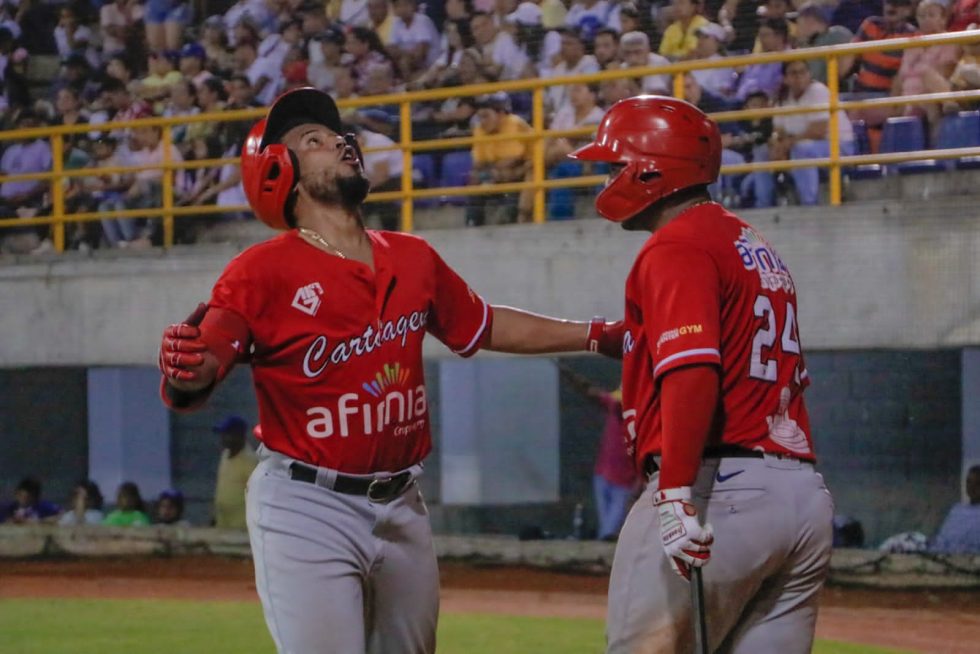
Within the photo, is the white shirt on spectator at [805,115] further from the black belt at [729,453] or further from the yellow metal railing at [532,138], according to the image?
the black belt at [729,453]

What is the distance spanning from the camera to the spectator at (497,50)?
39.5ft

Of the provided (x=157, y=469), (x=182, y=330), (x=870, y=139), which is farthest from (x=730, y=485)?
(x=157, y=469)

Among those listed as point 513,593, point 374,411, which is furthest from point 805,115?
point 374,411

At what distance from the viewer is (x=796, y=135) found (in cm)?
980

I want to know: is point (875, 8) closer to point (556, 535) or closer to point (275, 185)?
point (556, 535)

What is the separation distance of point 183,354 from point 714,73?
24.6ft

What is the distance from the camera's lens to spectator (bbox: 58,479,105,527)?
539 inches

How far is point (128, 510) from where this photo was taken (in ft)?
43.7

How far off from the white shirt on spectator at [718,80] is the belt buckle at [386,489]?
7.08 meters

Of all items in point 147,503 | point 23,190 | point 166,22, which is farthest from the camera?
point 147,503

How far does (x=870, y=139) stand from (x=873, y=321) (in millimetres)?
1238

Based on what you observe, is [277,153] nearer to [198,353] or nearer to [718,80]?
[198,353]

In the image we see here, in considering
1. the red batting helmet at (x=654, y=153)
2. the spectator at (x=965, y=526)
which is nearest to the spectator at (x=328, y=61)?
the spectator at (x=965, y=526)

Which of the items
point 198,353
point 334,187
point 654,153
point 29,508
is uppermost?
point 654,153
